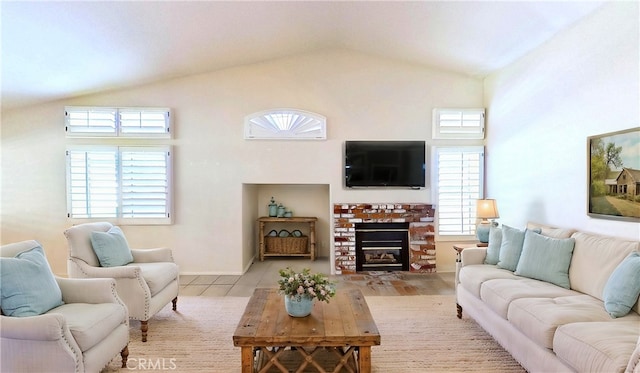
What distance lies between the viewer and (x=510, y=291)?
2.81m

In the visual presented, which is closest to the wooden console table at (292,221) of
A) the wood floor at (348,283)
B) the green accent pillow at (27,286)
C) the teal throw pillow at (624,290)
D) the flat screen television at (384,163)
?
the wood floor at (348,283)

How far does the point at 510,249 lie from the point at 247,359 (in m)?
2.58

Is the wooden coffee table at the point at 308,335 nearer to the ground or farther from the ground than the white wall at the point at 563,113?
nearer to the ground

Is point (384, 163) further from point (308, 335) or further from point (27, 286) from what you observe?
point (27, 286)

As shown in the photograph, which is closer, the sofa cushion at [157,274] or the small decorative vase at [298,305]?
the small decorative vase at [298,305]

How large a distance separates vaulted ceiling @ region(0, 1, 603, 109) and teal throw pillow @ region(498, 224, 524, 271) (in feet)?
6.97

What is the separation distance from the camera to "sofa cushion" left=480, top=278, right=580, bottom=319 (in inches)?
108

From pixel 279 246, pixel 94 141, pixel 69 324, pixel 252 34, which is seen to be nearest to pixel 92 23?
A: pixel 252 34

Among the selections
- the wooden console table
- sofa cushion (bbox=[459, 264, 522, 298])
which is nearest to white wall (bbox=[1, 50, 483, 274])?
the wooden console table

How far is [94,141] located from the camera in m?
5.26

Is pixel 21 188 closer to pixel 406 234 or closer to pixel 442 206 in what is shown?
pixel 406 234

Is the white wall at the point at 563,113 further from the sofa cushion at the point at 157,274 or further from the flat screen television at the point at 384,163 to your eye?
the sofa cushion at the point at 157,274

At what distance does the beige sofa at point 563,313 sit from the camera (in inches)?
76.8

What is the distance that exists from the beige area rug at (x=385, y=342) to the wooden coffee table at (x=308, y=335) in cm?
40
